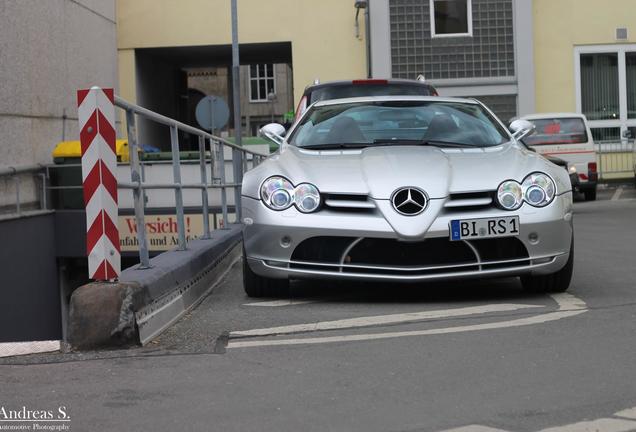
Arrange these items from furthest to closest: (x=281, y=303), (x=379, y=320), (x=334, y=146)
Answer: (x=334, y=146) → (x=281, y=303) → (x=379, y=320)

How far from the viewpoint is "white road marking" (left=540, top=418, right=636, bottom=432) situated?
374cm

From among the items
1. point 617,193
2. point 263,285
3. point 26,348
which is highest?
point 617,193

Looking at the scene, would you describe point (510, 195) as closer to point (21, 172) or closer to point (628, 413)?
point (628, 413)

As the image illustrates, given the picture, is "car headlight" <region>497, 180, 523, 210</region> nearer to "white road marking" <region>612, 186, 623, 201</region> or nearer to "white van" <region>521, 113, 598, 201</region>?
"white van" <region>521, 113, 598, 201</region>

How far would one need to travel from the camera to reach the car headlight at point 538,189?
22.5 ft

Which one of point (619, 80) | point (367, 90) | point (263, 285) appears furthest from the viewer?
point (619, 80)

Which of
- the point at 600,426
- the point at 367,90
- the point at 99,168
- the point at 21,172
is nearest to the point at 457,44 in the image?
the point at 21,172

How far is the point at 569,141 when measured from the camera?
22094 mm

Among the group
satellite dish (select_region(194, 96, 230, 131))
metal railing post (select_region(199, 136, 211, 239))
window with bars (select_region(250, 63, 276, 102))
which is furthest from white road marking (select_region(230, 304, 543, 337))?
window with bars (select_region(250, 63, 276, 102))

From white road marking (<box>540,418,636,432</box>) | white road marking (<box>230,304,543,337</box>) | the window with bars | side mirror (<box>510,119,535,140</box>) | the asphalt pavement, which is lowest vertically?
white road marking (<box>540,418,636,432</box>)

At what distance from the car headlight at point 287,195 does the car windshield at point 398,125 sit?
33.2 inches

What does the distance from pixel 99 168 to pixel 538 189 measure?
2.81 metres

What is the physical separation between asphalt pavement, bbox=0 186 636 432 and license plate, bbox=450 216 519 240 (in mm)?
441

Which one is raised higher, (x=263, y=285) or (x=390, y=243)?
(x=390, y=243)
